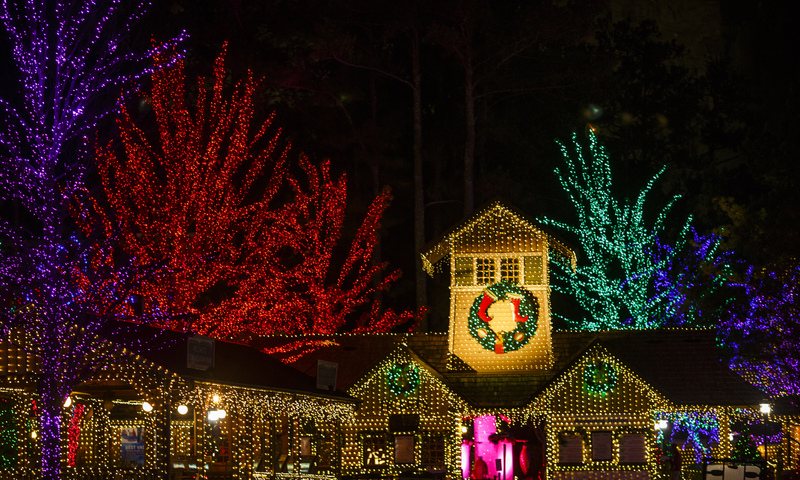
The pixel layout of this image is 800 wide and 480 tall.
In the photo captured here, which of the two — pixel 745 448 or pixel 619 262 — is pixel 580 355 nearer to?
pixel 745 448

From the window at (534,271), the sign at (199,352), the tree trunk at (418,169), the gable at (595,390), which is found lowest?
the gable at (595,390)

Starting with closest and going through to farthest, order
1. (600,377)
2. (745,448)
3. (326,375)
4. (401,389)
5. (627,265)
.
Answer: (326,375), (600,377), (401,389), (745,448), (627,265)

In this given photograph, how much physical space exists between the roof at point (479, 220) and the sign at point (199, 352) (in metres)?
8.86

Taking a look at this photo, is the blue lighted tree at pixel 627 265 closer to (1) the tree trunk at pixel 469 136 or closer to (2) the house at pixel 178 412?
(1) the tree trunk at pixel 469 136

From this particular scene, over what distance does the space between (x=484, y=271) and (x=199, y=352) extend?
386 inches

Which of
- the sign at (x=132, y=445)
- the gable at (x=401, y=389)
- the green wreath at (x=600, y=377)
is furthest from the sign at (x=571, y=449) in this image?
the sign at (x=132, y=445)

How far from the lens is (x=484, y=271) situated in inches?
1014

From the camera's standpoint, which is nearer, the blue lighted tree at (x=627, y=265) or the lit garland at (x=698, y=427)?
the lit garland at (x=698, y=427)

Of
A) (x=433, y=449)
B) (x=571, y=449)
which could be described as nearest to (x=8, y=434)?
(x=433, y=449)

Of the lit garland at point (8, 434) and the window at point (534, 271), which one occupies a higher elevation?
the window at point (534, 271)

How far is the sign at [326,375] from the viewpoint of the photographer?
2275 cm

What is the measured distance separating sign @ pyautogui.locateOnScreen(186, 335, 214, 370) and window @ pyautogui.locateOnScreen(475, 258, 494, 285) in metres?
9.34

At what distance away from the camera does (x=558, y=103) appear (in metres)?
38.5

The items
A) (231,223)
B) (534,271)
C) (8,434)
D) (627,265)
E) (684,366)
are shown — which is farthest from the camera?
(627,265)
